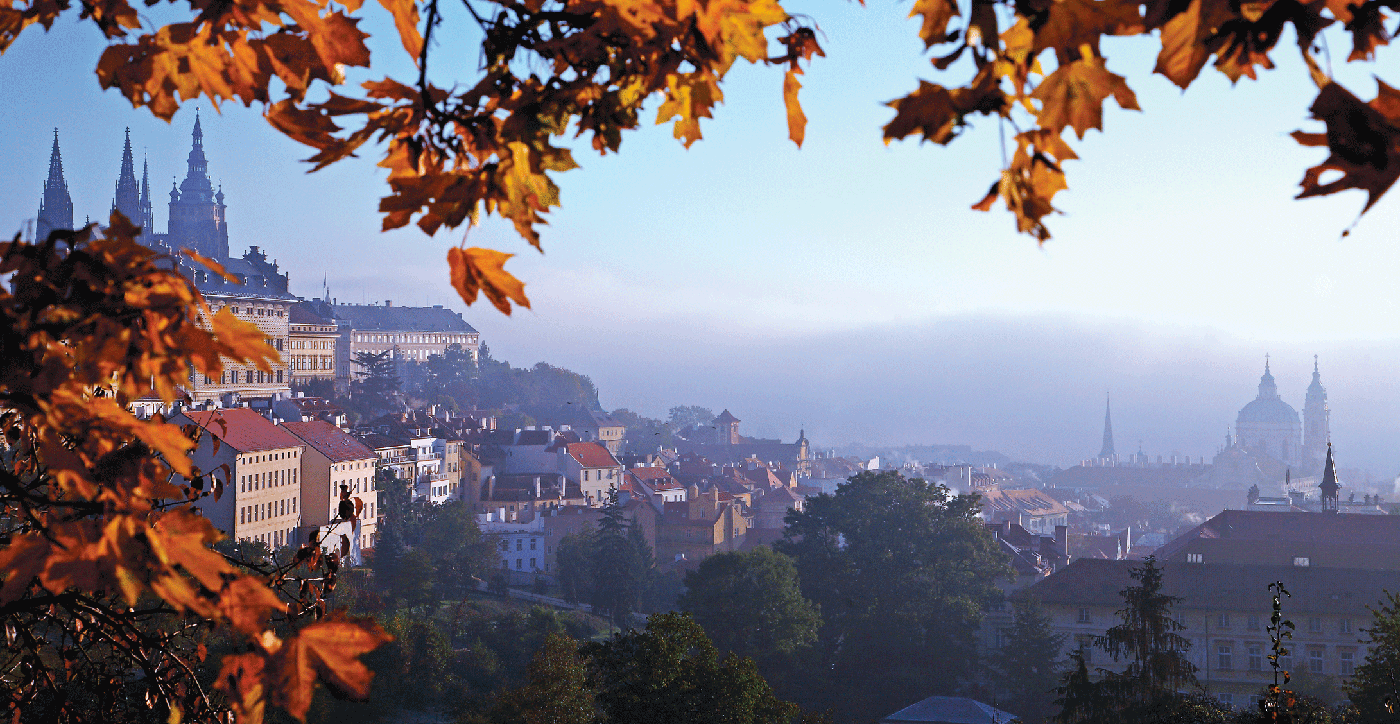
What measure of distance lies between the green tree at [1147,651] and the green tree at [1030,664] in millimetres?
10052

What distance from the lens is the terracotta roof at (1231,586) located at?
3697cm

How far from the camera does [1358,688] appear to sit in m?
20.5

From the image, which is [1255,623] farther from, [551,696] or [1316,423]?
[1316,423]

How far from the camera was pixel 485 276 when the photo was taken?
1.81 m

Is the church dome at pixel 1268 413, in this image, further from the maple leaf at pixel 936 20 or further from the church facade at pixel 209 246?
the maple leaf at pixel 936 20

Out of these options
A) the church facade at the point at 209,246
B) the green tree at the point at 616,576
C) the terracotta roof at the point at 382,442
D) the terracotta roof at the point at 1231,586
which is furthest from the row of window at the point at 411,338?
the terracotta roof at the point at 1231,586

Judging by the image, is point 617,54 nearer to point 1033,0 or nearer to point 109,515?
point 1033,0

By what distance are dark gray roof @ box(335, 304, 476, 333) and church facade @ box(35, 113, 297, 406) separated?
1876 cm

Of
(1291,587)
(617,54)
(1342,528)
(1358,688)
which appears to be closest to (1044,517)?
(1342,528)

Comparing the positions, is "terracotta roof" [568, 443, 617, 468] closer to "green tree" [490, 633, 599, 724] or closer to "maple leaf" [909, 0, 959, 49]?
"green tree" [490, 633, 599, 724]

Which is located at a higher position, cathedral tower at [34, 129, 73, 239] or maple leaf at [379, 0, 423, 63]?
cathedral tower at [34, 129, 73, 239]

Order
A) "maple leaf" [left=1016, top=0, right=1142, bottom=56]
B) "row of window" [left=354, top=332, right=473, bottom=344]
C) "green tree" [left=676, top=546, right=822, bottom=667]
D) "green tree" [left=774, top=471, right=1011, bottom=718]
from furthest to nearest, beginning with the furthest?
1. "row of window" [left=354, top=332, right=473, bottom=344]
2. "green tree" [left=774, top=471, right=1011, bottom=718]
3. "green tree" [left=676, top=546, right=822, bottom=667]
4. "maple leaf" [left=1016, top=0, right=1142, bottom=56]

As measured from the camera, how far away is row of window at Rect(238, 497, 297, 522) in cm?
3634

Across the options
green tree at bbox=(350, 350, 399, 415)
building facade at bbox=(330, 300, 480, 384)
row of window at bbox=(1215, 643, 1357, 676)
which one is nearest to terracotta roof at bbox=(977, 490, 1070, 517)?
green tree at bbox=(350, 350, 399, 415)
